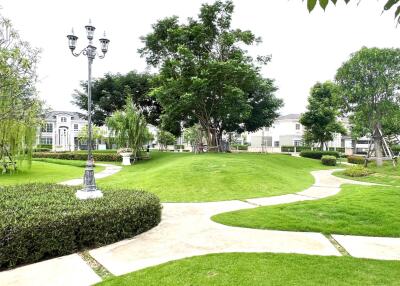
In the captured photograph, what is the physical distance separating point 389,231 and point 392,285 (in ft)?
9.73

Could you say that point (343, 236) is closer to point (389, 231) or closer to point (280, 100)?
point (389, 231)

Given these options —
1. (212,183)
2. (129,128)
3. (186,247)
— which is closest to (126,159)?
(129,128)

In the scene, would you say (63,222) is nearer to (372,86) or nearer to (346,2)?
(346,2)

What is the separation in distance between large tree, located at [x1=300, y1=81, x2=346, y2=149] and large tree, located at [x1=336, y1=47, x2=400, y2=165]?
42.0 feet

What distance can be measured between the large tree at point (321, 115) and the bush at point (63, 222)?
3339 centimetres

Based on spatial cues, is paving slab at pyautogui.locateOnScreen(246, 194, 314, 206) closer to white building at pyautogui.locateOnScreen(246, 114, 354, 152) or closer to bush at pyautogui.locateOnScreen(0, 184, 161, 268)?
bush at pyautogui.locateOnScreen(0, 184, 161, 268)

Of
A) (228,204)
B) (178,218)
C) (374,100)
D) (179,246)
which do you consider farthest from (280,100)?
(179,246)

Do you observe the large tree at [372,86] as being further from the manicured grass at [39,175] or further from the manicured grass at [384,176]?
the manicured grass at [39,175]

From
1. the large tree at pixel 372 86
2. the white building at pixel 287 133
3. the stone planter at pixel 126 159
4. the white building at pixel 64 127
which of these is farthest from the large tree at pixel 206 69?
the white building at pixel 64 127

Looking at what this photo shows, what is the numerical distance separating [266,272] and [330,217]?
3.79m

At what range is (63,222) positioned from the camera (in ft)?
16.5

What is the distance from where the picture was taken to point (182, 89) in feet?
79.8

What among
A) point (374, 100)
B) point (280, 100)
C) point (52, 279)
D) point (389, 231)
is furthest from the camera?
point (280, 100)

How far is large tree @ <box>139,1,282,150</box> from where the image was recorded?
77.0 ft
